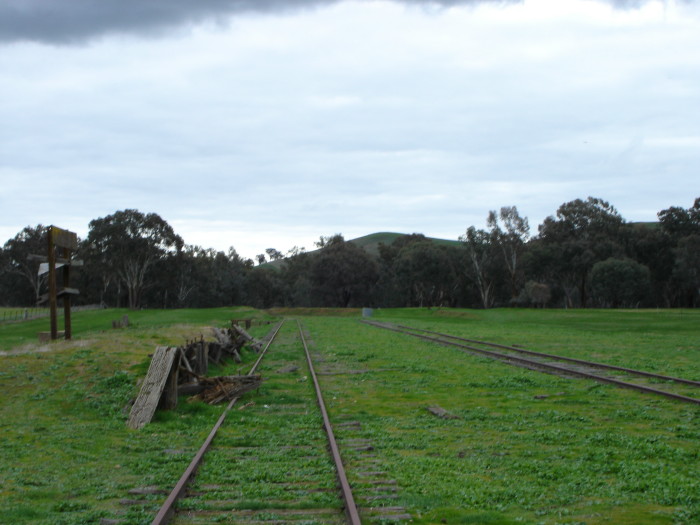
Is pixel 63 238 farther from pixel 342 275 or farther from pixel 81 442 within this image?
pixel 342 275

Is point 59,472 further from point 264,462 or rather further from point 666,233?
point 666,233

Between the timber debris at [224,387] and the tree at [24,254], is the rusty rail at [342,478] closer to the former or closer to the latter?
the timber debris at [224,387]

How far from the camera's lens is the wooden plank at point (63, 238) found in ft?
82.3

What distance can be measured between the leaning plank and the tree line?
84.8 metres

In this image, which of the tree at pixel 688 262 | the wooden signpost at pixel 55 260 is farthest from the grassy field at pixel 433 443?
the tree at pixel 688 262

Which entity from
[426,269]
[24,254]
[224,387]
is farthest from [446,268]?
[224,387]

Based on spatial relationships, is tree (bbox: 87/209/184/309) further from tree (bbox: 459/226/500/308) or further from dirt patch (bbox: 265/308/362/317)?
tree (bbox: 459/226/500/308)

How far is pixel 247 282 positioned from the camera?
140 m

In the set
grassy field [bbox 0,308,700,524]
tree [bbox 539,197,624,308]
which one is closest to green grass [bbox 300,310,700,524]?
grassy field [bbox 0,308,700,524]

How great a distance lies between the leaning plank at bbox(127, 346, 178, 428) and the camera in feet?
41.8

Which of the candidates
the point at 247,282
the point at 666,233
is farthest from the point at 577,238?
the point at 247,282

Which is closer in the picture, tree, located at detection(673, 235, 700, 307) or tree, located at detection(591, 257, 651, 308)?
tree, located at detection(673, 235, 700, 307)

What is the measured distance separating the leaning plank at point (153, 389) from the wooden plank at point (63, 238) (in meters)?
11.9

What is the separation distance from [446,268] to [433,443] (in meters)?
103
